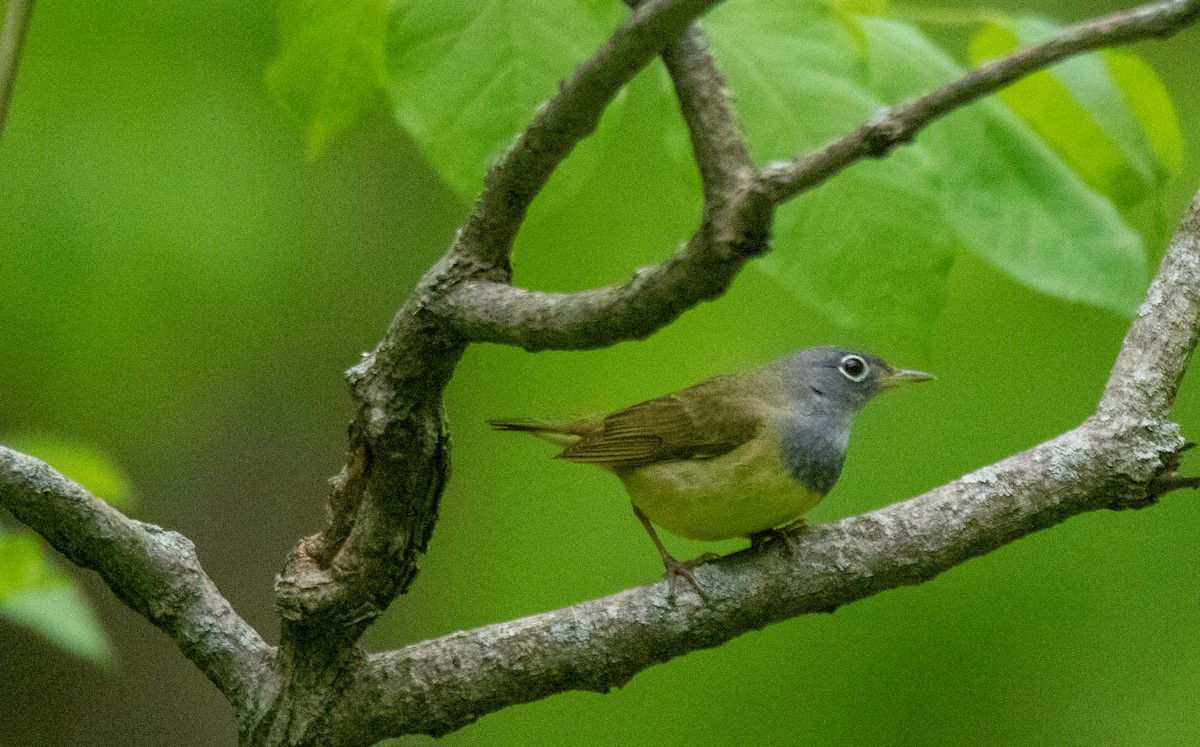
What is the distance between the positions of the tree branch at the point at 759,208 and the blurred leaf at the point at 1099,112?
1.22 meters

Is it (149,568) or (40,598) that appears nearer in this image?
(149,568)

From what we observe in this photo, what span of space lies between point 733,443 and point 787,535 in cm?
66

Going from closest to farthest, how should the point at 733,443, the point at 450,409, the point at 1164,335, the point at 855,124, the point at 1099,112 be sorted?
the point at 855,124, the point at 1099,112, the point at 1164,335, the point at 733,443, the point at 450,409

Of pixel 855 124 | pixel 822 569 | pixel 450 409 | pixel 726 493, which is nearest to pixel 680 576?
pixel 822 569

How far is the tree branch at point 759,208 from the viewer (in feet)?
5.15

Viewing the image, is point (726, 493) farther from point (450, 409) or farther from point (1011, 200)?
point (450, 409)

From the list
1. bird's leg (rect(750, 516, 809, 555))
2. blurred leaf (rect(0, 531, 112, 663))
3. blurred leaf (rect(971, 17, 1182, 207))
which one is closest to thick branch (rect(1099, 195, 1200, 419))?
blurred leaf (rect(971, 17, 1182, 207))

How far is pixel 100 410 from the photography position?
20.9 feet

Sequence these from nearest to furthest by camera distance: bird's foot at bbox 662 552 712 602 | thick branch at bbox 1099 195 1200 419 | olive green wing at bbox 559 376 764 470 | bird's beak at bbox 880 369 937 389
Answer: bird's foot at bbox 662 552 712 602 → thick branch at bbox 1099 195 1200 419 → olive green wing at bbox 559 376 764 470 → bird's beak at bbox 880 369 937 389

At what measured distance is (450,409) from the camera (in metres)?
6.69

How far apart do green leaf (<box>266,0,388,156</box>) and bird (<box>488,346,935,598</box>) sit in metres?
1.38

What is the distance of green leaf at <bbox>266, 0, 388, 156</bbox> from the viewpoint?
265 cm

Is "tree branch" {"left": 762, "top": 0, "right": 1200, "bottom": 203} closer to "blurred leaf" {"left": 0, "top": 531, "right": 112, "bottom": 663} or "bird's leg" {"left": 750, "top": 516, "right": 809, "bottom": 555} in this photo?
"bird's leg" {"left": 750, "top": 516, "right": 809, "bottom": 555}

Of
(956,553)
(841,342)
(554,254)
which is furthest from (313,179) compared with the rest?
(956,553)
